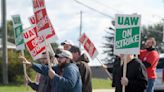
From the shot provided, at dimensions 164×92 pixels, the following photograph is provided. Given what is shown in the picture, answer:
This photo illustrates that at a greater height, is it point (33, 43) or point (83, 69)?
point (33, 43)

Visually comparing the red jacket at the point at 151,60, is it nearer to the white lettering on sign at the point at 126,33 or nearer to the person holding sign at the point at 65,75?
the white lettering on sign at the point at 126,33

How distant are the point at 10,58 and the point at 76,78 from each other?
2357 centimetres

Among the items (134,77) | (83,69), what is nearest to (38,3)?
(83,69)

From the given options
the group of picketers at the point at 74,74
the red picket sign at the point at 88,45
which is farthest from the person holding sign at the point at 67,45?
the red picket sign at the point at 88,45

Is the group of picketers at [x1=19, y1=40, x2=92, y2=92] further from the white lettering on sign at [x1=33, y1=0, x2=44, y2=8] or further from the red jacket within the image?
the red jacket

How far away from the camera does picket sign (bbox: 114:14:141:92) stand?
952cm

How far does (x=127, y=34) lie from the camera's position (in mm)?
9625

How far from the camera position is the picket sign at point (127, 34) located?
9516 millimetres

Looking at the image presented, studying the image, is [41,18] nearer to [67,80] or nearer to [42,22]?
[42,22]

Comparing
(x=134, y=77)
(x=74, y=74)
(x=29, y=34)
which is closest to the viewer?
(x=74, y=74)

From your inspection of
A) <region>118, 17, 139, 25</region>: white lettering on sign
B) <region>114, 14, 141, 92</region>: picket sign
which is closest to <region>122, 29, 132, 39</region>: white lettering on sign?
<region>114, 14, 141, 92</region>: picket sign

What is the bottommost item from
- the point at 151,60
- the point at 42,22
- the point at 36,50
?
the point at 151,60

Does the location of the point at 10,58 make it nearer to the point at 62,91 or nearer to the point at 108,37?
the point at 62,91

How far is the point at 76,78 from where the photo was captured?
28.9ft
